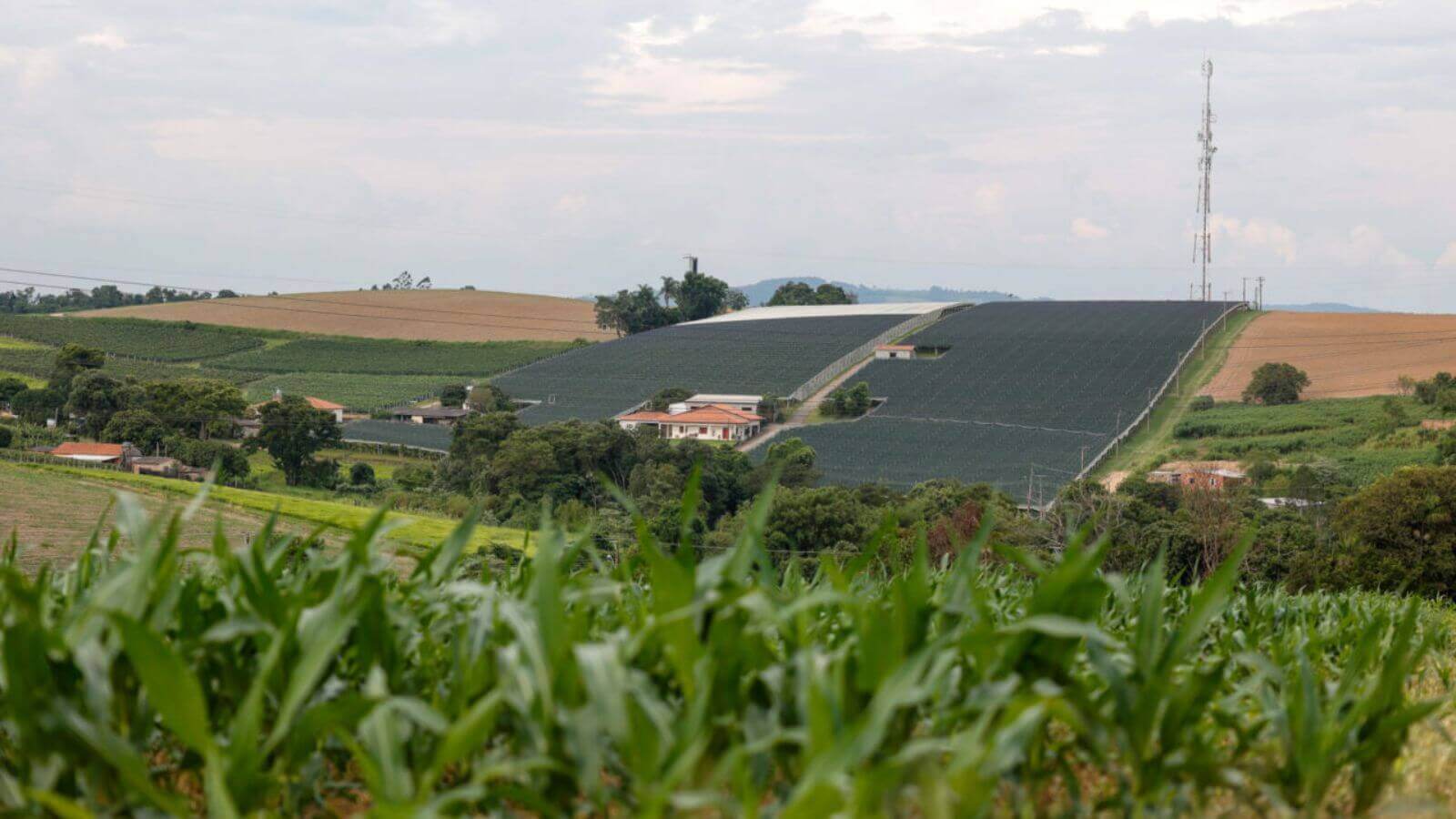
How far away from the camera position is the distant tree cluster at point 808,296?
115 metres

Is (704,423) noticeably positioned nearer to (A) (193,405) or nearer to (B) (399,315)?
(A) (193,405)

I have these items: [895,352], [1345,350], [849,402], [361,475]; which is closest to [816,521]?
[361,475]

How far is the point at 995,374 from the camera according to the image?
7150 cm

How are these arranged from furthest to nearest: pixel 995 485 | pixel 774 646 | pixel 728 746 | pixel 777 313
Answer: pixel 777 313, pixel 995 485, pixel 774 646, pixel 728 746

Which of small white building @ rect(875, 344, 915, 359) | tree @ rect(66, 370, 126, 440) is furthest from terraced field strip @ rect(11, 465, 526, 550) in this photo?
small white building @ rect(875, 344, 915, 359)

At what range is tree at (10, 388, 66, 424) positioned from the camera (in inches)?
2441

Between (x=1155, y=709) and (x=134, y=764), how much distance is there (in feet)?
4.80

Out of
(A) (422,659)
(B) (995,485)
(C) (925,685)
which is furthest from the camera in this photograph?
(B) (995,485)

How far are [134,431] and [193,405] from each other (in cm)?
322

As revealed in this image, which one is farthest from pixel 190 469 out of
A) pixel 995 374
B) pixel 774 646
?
pixel 774 646

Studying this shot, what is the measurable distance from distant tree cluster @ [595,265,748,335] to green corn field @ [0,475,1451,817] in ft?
322

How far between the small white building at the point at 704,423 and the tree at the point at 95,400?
2157 cm

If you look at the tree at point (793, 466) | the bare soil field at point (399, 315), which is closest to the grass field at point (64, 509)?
the tree at point (793, 466)

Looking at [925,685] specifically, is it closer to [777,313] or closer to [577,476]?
[577,476]
